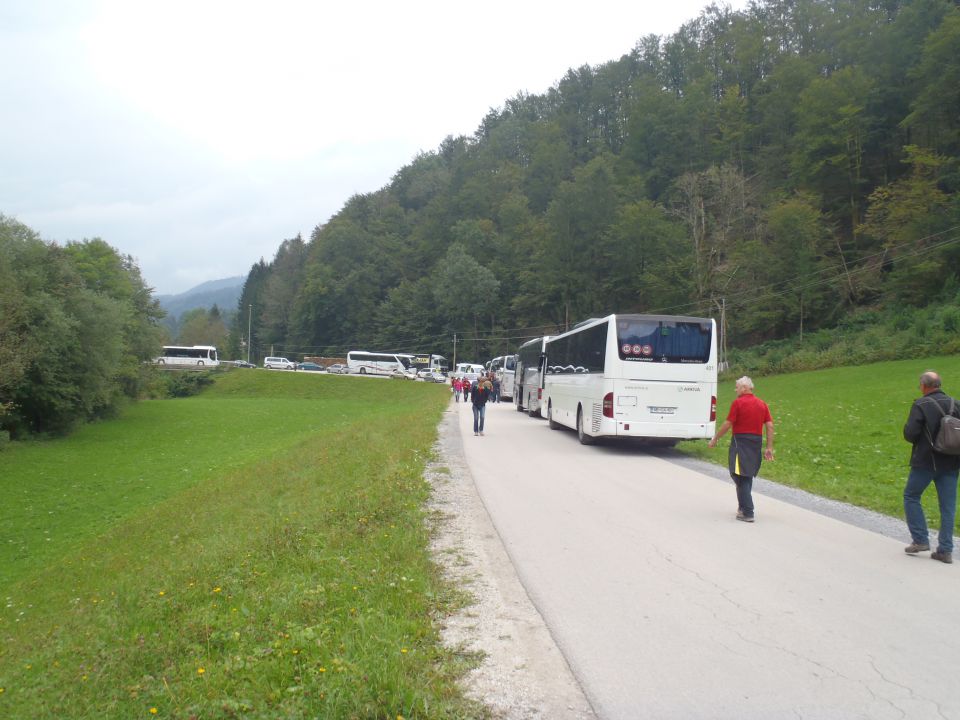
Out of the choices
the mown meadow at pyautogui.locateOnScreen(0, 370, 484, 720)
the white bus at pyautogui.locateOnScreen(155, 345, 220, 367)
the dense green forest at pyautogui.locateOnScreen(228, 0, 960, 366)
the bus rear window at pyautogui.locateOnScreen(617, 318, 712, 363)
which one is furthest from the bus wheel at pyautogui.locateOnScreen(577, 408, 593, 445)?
the white bus at pyautogui.locateOnScreen(155, 345, 220, 367)

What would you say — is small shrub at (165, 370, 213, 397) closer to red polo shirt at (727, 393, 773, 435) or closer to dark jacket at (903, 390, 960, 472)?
red polo shirt at (727, 393, 773, 435)

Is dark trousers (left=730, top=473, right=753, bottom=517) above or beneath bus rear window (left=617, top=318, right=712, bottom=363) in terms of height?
beneath

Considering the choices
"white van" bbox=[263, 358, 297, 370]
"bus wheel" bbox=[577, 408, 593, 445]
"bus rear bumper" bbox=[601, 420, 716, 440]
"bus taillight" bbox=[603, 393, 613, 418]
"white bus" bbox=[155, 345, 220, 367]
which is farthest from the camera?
"white van" bbox=[263, 358, 297, 370]

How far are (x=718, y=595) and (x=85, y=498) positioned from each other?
65.9 feet

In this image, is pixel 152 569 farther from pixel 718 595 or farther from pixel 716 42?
→ pixel 716 42

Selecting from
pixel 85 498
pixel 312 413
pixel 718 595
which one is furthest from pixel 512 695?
pixel 312 413

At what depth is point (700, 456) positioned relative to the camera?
17828mm

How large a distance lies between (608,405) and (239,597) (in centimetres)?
1207

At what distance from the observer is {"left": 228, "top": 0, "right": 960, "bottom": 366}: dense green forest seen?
58844 mm

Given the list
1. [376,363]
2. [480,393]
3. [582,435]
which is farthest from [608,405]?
[376,363]

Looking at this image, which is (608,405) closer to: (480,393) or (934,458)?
(480,393)

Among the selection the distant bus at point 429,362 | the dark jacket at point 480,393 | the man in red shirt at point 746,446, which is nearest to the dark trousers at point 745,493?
the man in red shirt at point 746,446

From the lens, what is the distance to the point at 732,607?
19.6 ft

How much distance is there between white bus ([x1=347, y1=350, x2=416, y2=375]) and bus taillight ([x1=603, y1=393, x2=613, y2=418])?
240ft
